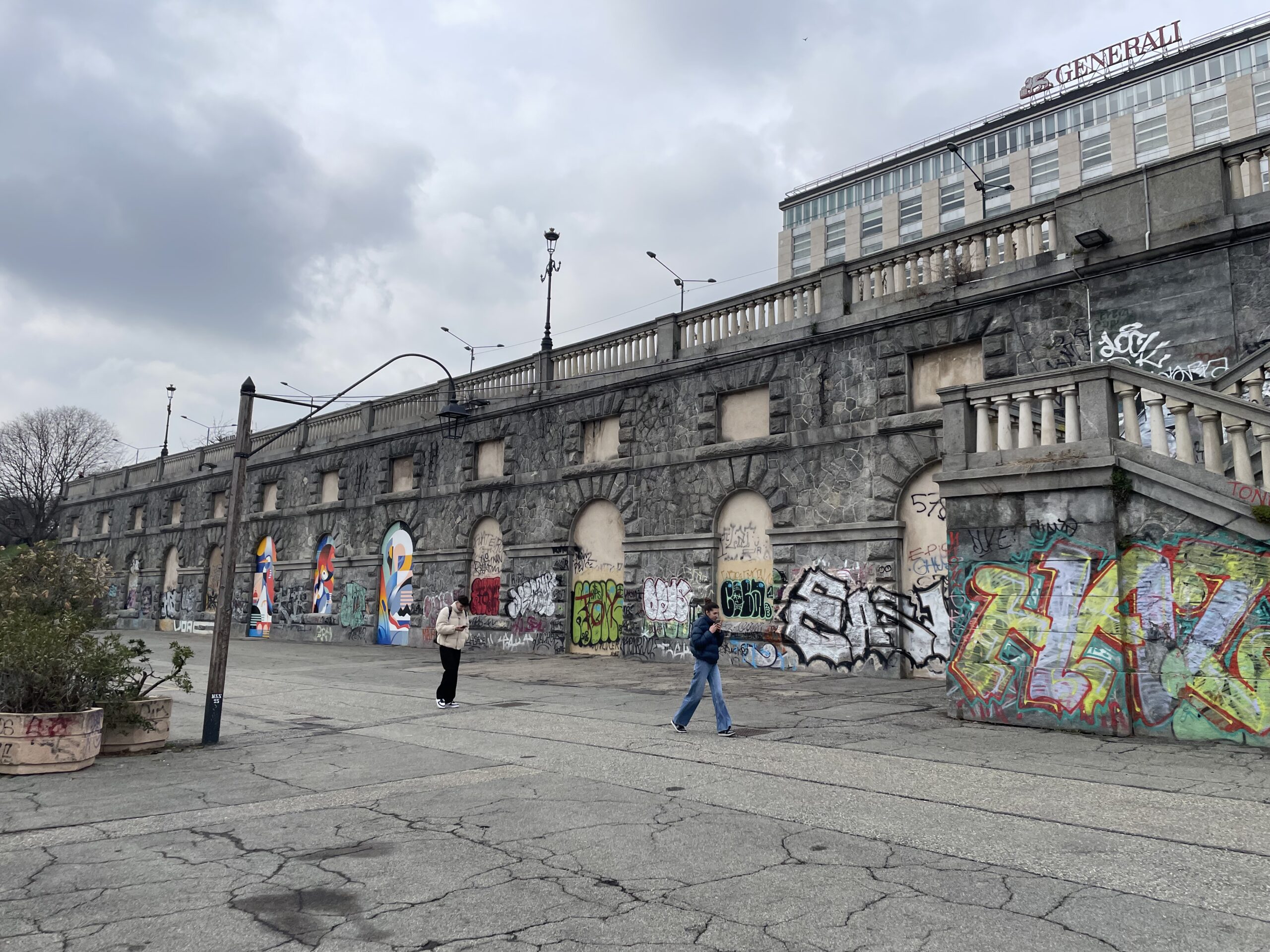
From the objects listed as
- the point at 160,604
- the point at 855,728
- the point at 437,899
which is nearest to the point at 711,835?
the point at 437,899

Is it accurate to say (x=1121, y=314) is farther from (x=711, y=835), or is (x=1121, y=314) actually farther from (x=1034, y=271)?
(x=711, y=835)

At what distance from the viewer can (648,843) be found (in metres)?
5.42

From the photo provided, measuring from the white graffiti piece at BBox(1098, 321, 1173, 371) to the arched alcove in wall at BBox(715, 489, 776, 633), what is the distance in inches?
271

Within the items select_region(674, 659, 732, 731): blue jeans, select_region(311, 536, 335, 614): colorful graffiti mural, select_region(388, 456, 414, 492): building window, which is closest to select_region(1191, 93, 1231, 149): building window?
→ select_region(388, 456, 414, 492): building window

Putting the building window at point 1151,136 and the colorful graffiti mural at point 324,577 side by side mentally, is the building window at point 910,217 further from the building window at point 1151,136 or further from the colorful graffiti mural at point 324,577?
the colorful graffiti mural at point 324,577

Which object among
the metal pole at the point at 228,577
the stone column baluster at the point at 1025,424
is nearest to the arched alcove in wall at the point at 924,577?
the stone column baluster at the point at 1025,424

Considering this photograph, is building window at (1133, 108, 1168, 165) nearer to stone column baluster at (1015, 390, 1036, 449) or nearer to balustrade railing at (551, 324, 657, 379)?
balustrade railing at (551, 324, 657, 379)

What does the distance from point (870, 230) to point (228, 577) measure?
224 ft

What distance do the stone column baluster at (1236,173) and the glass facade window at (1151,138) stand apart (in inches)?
2049

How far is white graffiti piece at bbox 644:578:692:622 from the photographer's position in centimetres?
1931

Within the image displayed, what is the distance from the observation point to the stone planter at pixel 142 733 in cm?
891

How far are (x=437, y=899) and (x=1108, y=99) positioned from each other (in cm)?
6986

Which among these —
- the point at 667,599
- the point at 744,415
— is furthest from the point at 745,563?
the point at 744,415

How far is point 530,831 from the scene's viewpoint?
5.74 metres
